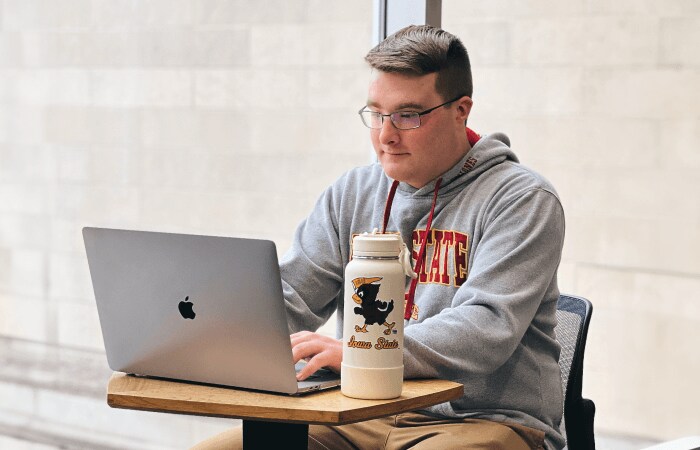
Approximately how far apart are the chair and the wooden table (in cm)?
55

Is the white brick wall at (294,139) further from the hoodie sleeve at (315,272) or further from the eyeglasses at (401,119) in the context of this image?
the eyeglasses at (401,119)

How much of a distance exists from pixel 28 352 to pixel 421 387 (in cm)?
290

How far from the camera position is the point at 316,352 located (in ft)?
5.07

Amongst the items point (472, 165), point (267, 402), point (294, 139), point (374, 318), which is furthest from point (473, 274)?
point (294, 139)

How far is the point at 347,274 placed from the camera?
4.70 feet

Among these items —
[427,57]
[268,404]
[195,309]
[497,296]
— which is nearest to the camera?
[268,404]

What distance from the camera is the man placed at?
170 cm

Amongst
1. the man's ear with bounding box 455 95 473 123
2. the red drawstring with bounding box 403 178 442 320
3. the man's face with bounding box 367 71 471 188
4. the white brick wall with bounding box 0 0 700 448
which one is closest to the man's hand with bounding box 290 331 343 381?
the red drawstring with bounding box 403 178 442 320

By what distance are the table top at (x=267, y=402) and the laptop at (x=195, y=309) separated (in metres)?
0.03

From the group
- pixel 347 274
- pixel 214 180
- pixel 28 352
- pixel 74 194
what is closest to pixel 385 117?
pixel 347 274

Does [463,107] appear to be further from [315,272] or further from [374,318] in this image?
[374,318]

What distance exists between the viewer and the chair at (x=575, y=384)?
2029 millimetres

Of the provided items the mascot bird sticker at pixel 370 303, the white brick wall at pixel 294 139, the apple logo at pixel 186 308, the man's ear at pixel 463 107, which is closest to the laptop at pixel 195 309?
the apple logo at pixel 186 308

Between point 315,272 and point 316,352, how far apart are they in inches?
21.4
